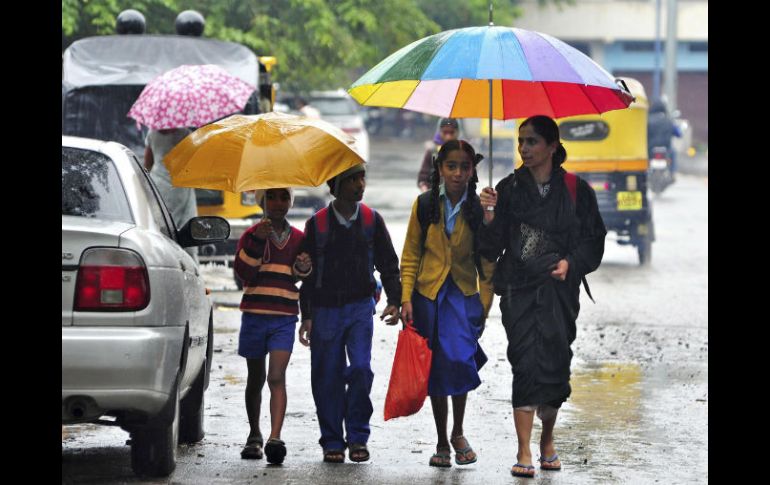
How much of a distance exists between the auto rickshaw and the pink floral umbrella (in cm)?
760

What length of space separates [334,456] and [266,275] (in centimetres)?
95

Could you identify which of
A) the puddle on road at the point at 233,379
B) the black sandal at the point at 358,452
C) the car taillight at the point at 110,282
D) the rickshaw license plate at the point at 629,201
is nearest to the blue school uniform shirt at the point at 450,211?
the black sandal at the point at 358,452

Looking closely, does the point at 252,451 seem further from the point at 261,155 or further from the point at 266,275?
the point at 261,155

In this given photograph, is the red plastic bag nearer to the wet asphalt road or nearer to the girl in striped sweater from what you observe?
the wet asphalt road

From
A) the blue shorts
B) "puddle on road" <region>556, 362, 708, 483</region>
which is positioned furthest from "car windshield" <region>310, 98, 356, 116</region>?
the blue shorts

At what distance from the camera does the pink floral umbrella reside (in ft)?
36.0

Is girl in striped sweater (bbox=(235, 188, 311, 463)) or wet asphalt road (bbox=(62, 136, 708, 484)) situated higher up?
girl in striped sweater (bbox=(235, 188, 311, 463))

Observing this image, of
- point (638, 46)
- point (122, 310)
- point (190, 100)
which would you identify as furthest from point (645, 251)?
point (638, 46)

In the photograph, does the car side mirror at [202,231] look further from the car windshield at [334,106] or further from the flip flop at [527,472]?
the car windshield at [334,106]

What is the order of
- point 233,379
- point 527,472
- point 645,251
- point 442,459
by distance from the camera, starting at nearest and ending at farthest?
point 527,472
point 442,459
point 233,379
point 645,251

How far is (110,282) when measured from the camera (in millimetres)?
5930

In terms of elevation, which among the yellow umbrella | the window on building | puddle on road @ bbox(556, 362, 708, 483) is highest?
the window on building

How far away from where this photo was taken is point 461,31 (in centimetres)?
729
